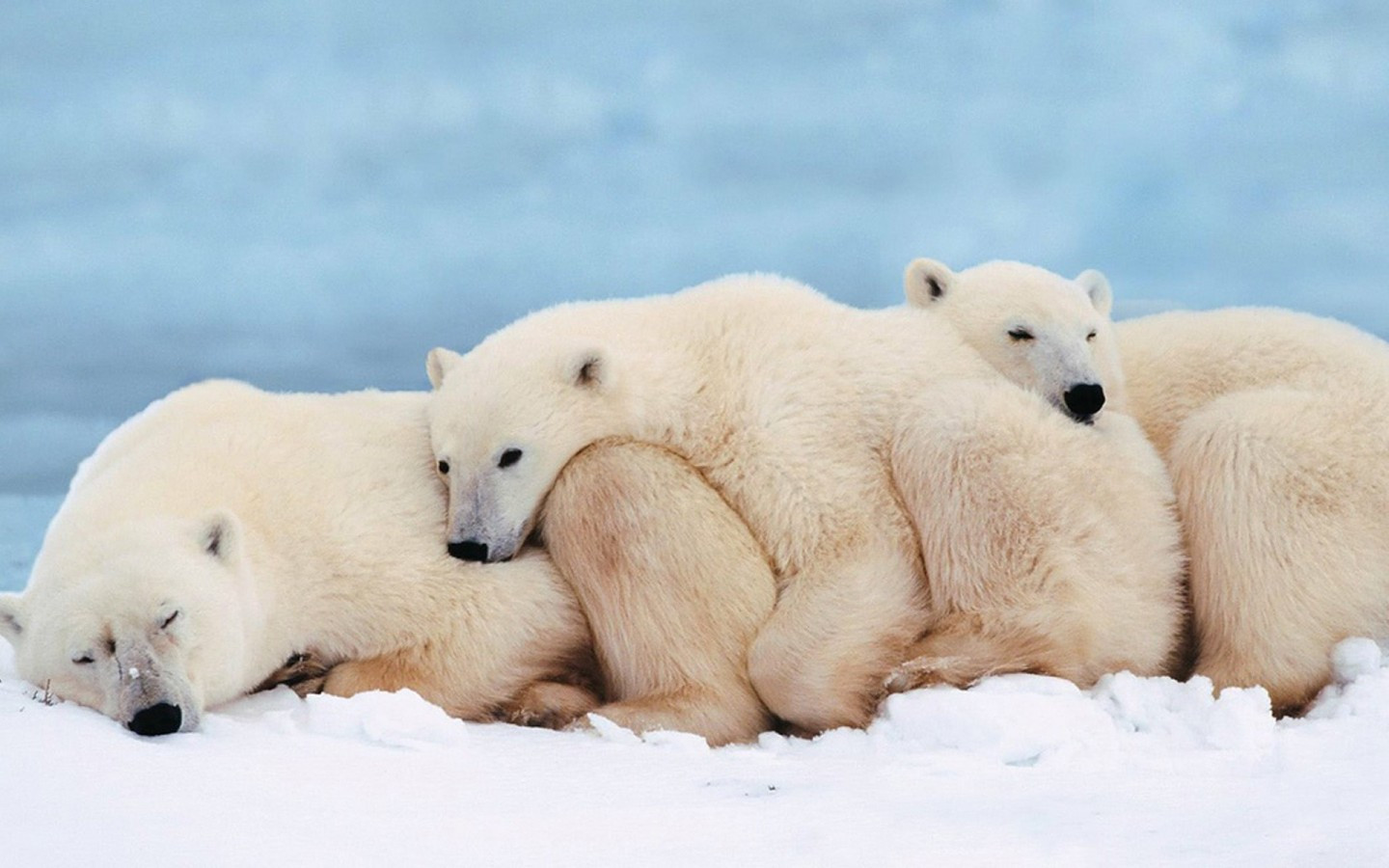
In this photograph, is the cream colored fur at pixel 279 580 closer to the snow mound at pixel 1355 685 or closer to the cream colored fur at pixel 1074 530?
the cream colored fur at pixel 1074 530

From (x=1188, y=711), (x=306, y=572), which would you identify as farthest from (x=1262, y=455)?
(x=306, y=572)

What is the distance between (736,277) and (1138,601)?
7.93 ft

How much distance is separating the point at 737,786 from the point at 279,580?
221 centimetres

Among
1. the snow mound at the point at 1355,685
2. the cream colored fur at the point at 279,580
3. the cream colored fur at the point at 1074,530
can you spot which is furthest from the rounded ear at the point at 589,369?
the snow mound at the point at 1355,685

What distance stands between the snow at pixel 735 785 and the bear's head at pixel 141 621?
0.13 metres

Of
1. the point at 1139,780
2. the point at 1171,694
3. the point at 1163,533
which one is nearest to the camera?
the point at 1139,780

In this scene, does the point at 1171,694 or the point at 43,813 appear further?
the point at 1171,694

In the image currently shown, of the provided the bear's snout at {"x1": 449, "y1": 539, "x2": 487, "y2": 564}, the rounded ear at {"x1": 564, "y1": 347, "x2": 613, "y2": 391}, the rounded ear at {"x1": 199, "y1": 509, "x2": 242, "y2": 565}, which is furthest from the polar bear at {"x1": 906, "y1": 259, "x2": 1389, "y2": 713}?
the rounded ear at {"x1": 199, "y1": 509, "x2": 242, "y2": 565}

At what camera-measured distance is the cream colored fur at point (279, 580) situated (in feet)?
16.2

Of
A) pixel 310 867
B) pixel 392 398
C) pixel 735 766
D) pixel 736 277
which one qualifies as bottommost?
pixel 735 766

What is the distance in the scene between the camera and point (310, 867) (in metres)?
3.39

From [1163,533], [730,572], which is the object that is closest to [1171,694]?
[1163,533]

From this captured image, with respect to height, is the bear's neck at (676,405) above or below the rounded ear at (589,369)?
below

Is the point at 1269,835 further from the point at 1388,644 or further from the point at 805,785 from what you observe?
the point at 1388,644
